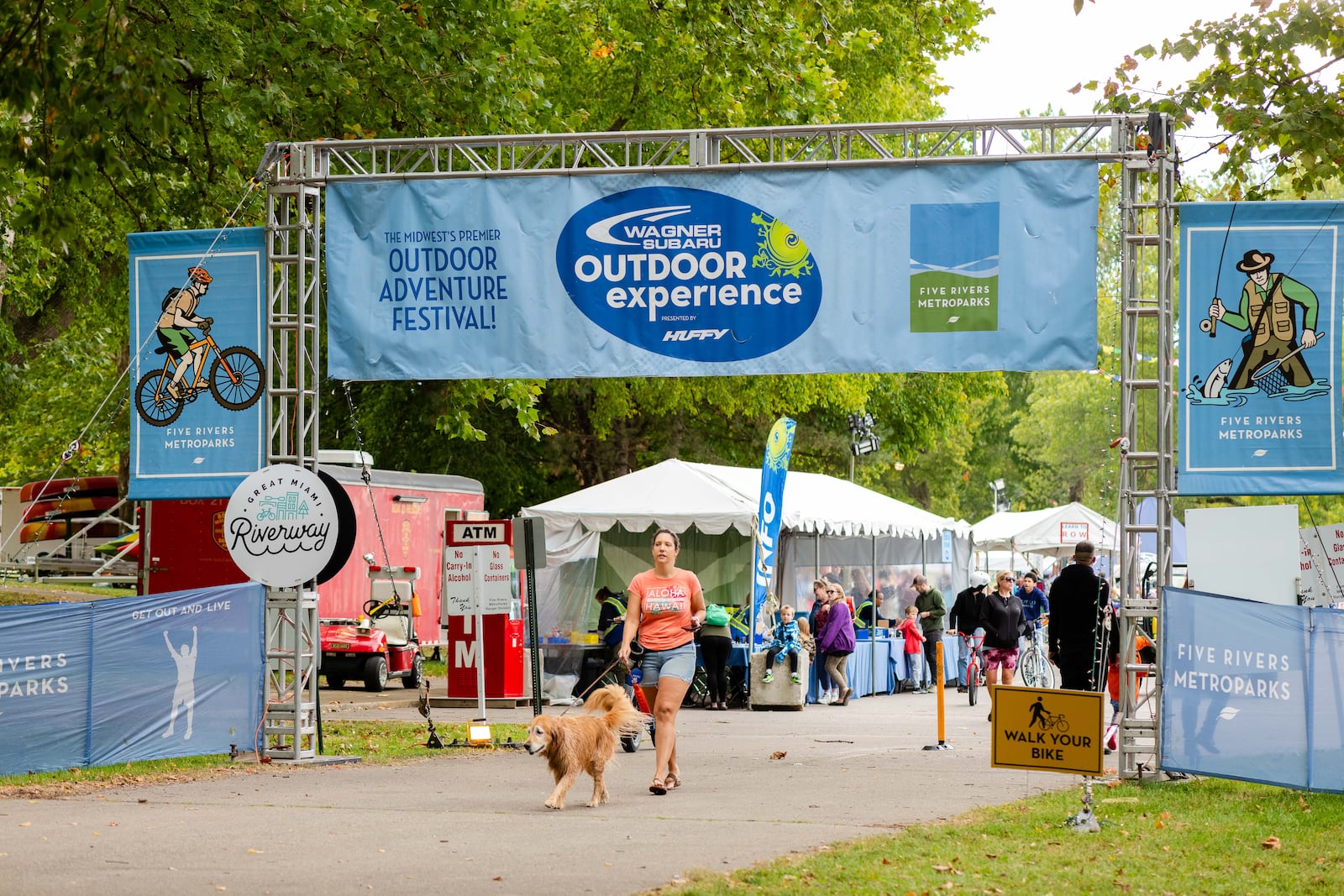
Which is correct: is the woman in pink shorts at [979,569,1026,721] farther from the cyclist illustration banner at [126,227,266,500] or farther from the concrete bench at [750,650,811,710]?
the cyclist illustration banner at [126,227,266,500]

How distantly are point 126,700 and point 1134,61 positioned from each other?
11.0 meters

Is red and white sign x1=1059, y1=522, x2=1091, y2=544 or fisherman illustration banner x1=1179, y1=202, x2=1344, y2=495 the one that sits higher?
fisherman illustration banner x1=1179, y1=202, x2=1344, y2=495

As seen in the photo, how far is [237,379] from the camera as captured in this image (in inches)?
518

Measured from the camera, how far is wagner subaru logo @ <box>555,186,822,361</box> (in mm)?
12641

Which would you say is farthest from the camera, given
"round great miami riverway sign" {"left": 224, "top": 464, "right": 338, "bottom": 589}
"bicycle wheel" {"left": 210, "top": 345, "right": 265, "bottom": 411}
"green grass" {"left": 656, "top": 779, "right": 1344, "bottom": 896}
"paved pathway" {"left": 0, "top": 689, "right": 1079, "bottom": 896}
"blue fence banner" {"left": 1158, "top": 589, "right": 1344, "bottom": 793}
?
"bicycle wheel" {"left": 210, "top": 345, "right": 265, "bottom": 411}

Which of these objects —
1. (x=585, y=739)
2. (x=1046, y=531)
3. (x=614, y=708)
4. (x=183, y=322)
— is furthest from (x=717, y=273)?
(x=1046, y=531)

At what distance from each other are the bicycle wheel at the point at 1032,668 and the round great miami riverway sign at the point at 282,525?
11897mm

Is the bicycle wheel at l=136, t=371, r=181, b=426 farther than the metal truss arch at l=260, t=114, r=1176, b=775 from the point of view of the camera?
Yes

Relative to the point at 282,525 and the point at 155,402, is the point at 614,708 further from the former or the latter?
the point at 155,402

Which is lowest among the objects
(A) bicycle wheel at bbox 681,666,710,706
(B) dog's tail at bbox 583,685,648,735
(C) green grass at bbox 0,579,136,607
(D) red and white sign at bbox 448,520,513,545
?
(A) bicycle wheel at bbox 681,666,710,706

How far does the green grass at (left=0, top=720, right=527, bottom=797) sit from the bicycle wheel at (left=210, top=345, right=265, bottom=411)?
2885 millimetres

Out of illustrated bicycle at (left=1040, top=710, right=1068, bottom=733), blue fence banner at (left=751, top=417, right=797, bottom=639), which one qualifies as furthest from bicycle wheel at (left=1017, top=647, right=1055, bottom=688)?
illustrated bicycle at (left=1040, top=710, right=1068, bottom=733)

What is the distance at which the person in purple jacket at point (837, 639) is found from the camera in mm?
20906

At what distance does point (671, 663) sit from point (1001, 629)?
9.07m
